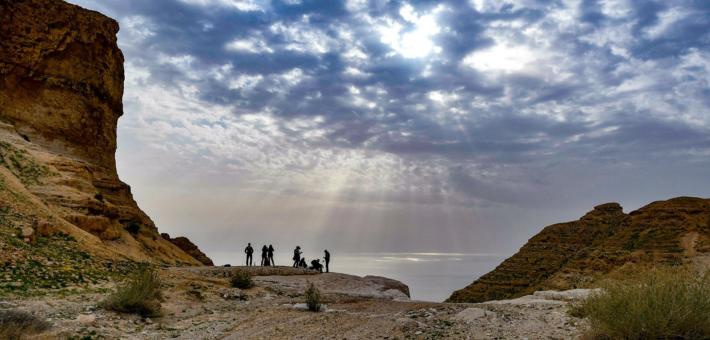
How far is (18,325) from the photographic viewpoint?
7199 millimetres

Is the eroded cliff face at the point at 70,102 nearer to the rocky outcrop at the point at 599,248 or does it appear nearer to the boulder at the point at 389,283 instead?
the boulder at the point at 389,283

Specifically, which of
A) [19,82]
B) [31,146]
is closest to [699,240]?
[31,146]

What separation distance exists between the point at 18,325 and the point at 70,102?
32.3 metres

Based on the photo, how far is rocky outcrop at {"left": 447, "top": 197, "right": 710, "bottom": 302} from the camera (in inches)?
1598

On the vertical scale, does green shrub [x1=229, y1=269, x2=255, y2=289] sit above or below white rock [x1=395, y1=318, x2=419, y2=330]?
above

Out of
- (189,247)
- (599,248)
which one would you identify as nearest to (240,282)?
(189,247)

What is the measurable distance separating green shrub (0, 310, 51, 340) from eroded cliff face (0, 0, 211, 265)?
53.1ft

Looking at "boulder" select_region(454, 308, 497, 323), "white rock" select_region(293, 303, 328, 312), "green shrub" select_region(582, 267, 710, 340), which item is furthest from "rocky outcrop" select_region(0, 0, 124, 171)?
"green shrub" select_region(582, 267, 710, 340)

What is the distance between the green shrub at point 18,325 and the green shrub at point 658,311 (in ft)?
33.0

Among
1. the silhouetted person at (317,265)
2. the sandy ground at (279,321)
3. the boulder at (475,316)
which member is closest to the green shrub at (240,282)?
the sandy ground at (279,321)

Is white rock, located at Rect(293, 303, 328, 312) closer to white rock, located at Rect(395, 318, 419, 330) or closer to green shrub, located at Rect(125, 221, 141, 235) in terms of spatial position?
white rock, located at Rect(395, 318, 419, 330)

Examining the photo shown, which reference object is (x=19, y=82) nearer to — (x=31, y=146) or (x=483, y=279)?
(x=31, y=146)

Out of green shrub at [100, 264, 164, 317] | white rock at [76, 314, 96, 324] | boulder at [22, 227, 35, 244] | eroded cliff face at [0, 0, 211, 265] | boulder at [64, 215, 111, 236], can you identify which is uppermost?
eroded cliff face at [0, 0, 211, 265]

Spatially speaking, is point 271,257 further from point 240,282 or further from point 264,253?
point 240,282
